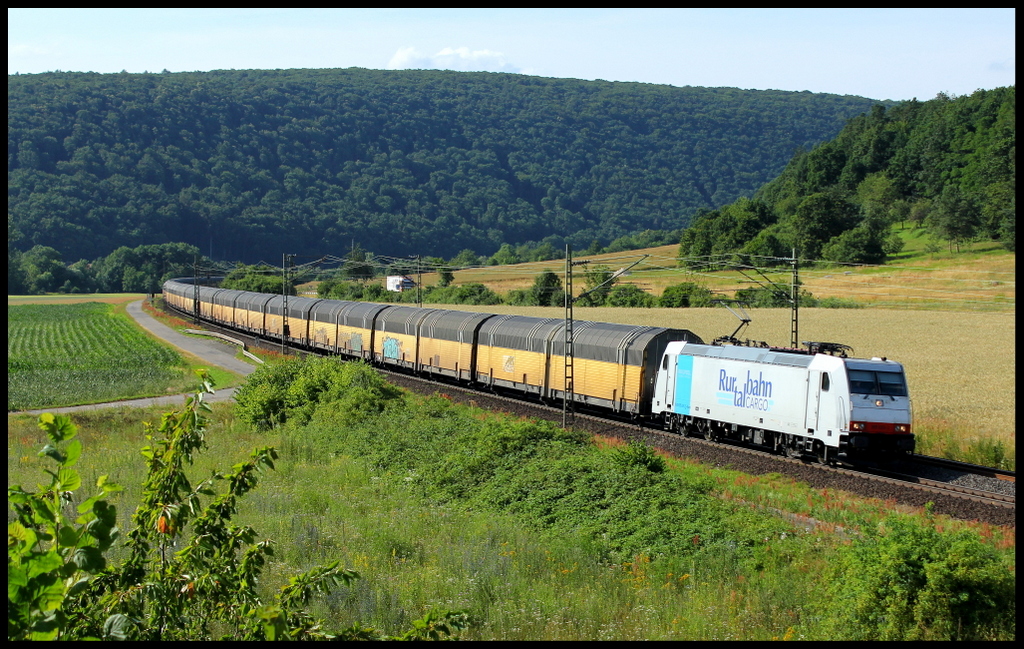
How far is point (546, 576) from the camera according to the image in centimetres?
1636

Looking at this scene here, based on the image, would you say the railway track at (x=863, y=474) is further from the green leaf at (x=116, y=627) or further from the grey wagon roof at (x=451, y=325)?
the green leaf at (x=116, y=627)

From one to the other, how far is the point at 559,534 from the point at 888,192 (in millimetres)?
129676

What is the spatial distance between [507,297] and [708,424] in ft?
254

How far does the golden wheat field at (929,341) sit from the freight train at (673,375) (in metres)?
7.49

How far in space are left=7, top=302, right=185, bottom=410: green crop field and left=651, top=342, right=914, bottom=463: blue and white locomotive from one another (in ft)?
71.9

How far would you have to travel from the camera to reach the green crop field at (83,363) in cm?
4750

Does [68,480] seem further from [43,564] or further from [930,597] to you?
[930,597]

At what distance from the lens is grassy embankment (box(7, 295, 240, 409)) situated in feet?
156

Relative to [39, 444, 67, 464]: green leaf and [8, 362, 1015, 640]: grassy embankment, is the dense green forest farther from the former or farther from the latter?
[39, 444, 67, 464]: green leaf

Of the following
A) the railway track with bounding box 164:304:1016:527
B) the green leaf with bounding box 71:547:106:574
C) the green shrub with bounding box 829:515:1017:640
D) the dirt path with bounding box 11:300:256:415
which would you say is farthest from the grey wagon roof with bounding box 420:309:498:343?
the green leaf with bounding box 71:547:106:574

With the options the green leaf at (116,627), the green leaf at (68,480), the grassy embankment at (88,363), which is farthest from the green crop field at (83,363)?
the green leaf at (68,480)

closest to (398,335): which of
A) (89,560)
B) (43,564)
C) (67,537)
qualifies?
(89,560)

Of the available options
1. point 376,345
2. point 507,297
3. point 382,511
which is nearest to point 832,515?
point 382,511
